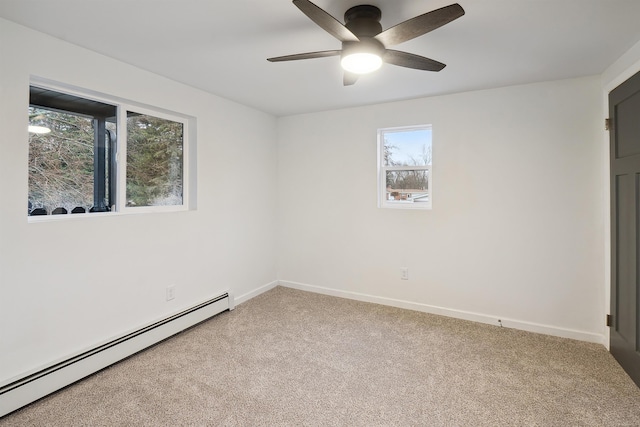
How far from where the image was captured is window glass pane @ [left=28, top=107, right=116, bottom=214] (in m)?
2.18

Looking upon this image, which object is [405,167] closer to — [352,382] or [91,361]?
[352,382]

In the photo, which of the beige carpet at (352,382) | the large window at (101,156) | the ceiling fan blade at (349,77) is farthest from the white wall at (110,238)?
the ceiling fan blade at (349,77)

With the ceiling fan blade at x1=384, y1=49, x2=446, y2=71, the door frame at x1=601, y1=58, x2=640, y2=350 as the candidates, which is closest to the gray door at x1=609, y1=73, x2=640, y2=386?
the door frame at x1=601, y1=58, x2=640, y2=350

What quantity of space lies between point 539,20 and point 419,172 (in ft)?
6.04

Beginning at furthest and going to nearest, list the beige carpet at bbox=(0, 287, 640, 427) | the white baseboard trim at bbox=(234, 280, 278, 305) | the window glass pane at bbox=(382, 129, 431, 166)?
the white baseboard trim at bbox=(234, 280, 278, 305), the window glass pane at bbox=(382, 129, 431, 166), the beige carpet at bbox=(0, 287, 640, 427)

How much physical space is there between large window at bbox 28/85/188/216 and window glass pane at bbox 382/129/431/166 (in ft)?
7.42

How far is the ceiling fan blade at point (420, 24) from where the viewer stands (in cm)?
142

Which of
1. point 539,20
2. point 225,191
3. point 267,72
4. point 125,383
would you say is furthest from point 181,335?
point 539,20

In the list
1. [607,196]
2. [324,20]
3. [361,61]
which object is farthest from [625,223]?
[324,20]

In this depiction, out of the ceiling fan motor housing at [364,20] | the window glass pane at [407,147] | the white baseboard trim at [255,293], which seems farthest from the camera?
the white baseboard trim at [255,293]

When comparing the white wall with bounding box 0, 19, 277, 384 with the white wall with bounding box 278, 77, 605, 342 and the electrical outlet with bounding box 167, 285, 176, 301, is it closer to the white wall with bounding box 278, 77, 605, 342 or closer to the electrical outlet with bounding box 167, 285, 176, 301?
the electrical outlet with bounding box 167, 285, 176, 301

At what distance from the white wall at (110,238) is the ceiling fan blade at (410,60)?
2075mm

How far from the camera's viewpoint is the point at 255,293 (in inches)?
159

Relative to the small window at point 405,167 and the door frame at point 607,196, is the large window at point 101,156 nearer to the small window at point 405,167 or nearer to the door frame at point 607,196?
the small window at point 405,167
